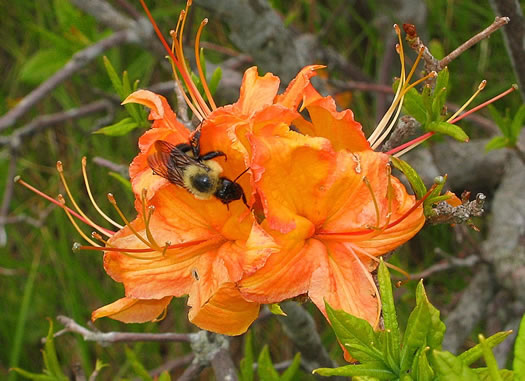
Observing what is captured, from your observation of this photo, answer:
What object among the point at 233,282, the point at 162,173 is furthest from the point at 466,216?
the point at 162,173

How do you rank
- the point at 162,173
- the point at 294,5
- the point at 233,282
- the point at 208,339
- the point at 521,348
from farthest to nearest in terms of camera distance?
the point at 294,5 < the point at 208,339 < the point at 162,173 < the point at 233,282 < the point at 521,348

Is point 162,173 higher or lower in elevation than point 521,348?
higher

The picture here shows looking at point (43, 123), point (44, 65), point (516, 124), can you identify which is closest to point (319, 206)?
point (516, 124)

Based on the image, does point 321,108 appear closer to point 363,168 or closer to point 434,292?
point 363,168

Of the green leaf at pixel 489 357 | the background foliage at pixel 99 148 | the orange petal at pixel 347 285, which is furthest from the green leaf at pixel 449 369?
the background foliage at pixel 99 148

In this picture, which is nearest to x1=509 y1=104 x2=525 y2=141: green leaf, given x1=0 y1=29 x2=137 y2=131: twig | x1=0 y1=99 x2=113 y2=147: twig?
x1=0 y1=29 x2=137 y2=131: twig

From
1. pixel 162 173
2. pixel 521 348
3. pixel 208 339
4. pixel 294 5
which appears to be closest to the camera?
pixel 521 348

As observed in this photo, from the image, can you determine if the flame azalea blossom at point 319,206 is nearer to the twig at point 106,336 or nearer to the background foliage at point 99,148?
the twig at point 106,336

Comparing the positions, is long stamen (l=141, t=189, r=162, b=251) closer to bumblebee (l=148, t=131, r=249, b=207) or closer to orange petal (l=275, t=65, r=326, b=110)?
bumblebee (l=148, t=131, r=249, b=207)
